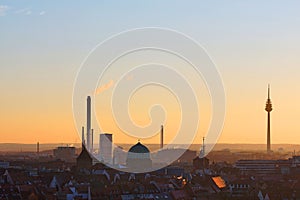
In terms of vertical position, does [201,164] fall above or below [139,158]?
below

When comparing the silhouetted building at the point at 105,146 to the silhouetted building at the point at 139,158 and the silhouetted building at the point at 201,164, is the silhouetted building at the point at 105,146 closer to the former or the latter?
the silhouetted building at the point at 201,164

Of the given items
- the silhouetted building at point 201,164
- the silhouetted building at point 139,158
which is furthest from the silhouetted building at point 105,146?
the silhouetted building at point 139,158

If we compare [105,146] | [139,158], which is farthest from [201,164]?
[105,146]

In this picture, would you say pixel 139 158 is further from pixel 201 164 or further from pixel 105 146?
pixel 105 146

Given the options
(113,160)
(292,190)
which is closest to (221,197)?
(292,190)

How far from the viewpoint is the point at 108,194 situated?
78.8 metres

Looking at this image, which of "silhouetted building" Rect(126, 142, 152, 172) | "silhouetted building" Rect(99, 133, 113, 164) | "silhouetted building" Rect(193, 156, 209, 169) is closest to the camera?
"silhouetted building" Rect(126, 142, 152, 172)

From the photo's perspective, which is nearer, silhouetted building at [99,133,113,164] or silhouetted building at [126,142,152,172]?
silhouetted building at [126,142,152,172]

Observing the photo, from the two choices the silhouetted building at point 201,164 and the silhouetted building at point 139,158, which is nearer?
the silhouetted building at point 139,158

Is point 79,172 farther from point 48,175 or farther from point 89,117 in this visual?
point 89,117

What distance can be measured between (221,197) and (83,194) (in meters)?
14.7

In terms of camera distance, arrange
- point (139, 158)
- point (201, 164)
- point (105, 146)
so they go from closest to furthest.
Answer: point (139, 158)
point (201, 164)
point (105, 146)

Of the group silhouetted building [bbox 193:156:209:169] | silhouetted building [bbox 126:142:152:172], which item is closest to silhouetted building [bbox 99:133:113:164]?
silhouetted building [bbox 193:156:209:169]

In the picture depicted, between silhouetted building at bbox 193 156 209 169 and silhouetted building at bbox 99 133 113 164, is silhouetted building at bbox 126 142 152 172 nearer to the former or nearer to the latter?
silhouetted building at bbox 193 156 209 169
